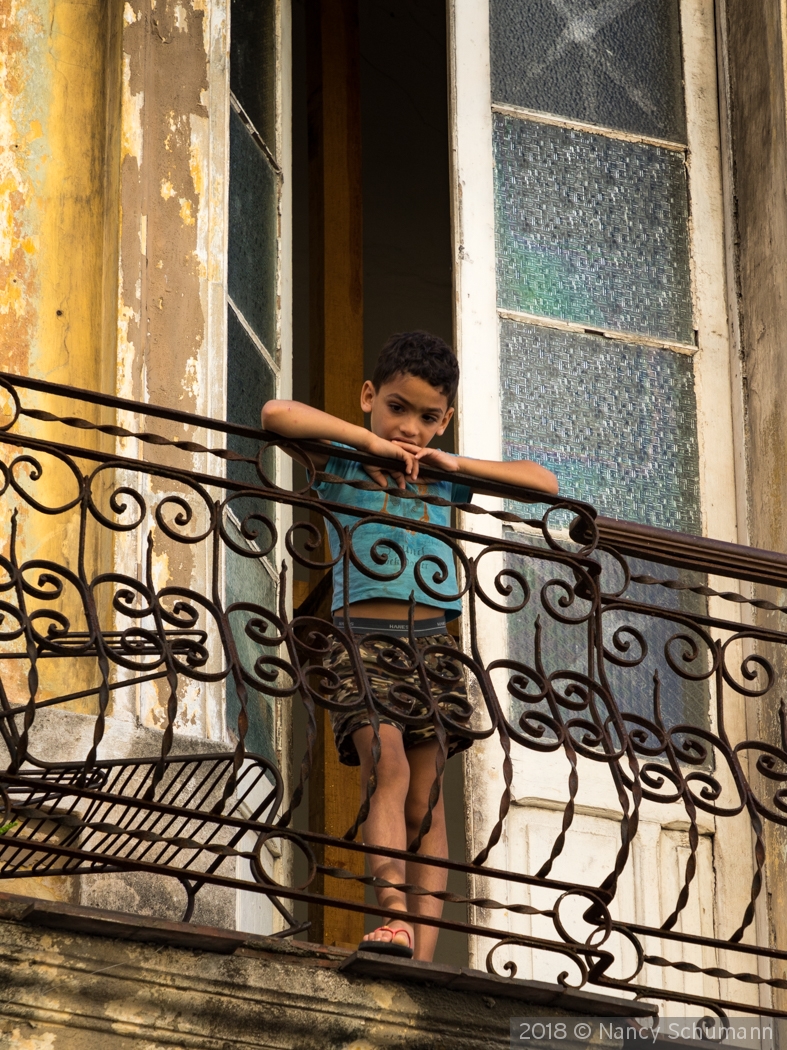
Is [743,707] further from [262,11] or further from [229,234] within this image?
[262,11]

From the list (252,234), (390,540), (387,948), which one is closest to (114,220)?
(252,234)

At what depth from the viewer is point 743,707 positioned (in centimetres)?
622

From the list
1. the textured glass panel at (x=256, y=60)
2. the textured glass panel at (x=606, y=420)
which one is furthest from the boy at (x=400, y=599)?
the textured glass panel at (x=256, y=60)

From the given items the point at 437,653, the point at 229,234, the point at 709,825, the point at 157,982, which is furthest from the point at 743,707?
the point at 157,982

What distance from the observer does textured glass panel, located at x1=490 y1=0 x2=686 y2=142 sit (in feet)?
22.1

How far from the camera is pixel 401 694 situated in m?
4.62

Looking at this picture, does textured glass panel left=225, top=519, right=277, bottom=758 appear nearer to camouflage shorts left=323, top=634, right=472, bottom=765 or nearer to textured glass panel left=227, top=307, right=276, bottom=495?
textured glass panel left=227, top=307, right=276, bottom=495

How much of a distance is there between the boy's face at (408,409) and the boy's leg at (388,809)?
29.2 inches

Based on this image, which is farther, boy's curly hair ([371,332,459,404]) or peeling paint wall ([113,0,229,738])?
peeling paint wall ([113,0,229,738])

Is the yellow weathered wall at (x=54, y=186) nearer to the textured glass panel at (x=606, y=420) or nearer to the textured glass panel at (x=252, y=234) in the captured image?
the textured glass panel at (x=252, y=234)

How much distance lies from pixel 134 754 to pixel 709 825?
1.77 meters

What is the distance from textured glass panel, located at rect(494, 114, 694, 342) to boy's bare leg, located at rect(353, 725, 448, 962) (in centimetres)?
216

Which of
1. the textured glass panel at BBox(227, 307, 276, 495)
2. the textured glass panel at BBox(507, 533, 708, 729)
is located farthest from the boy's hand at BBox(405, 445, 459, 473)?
the textured glass panel at BBox(227, 307, 276, 495)

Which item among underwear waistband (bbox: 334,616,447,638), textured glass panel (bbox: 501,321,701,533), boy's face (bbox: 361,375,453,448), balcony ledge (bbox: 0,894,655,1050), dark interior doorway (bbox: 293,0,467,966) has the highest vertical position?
dark interior doorway (bbox: 293,0,467,966)
